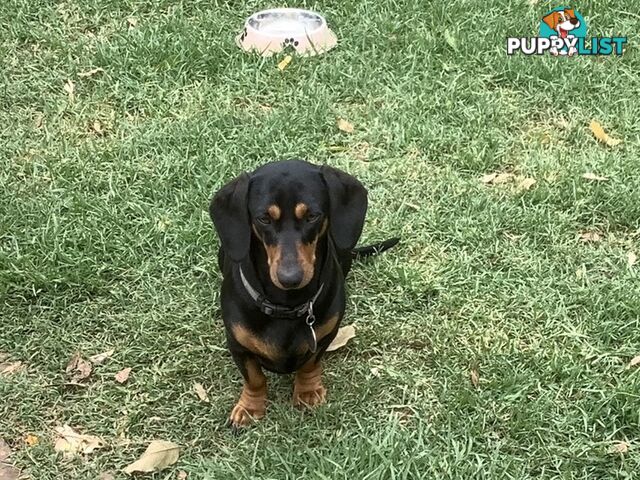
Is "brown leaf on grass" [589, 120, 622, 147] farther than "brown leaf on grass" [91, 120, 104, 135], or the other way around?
"brown leaf on grass" [91, 120, 104, 135]

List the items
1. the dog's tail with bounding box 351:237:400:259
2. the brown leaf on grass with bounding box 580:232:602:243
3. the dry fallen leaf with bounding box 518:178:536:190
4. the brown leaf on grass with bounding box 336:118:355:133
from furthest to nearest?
the brown leaf on grass with bounding box 336:118:355:133 → the dry fallen leaf with bounding box 518:178:536:190 → the brown leaf on grass with bounding box 580:232:602:243 → the dog's tail with bounding box 351:237:400:259

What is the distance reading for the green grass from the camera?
274 cm

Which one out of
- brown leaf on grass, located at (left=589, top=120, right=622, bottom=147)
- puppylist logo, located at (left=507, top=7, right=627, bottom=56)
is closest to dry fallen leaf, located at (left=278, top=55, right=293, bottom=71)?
puppylist logo, located at (left=507, top=7, right=627, bottom=56)

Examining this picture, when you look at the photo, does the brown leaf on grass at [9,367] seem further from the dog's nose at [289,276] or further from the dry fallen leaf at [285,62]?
the dry fallen leaf at [285,62]

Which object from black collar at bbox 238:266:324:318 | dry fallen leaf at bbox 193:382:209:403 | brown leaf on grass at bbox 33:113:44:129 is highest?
brown leaf on grass at bbox 33:113:44:129

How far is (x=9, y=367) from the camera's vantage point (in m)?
3.05

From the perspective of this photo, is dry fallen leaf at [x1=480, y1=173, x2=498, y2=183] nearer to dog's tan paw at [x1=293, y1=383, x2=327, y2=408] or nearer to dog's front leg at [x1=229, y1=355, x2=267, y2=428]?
dog's tan paw at [x1=293, y1=383, x2=327, y2=408]

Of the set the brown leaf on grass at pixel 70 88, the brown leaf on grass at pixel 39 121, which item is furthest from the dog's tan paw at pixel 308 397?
the brown leaf on grass at pixel 70 88

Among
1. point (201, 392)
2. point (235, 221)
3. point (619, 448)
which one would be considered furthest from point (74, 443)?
point (619, 448)

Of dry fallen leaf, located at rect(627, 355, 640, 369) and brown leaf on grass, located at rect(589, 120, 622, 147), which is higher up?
brown leaf on grass, located at rect(589, 120, 622, 147)

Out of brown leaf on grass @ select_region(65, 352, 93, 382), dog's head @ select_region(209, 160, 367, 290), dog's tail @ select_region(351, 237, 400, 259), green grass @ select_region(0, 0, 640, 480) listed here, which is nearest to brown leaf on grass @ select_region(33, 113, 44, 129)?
green grass @ select_region(0, 0, 640, 480)

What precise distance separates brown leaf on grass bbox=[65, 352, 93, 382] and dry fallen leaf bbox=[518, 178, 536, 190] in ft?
7.08

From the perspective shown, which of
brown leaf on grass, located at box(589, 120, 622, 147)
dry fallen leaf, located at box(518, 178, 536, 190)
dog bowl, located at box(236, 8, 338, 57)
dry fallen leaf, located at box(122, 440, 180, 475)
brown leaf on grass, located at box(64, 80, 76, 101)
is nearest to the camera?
dry fallen leaf, located at box(122, 440, 180, 475)

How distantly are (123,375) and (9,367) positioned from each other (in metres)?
0.46
